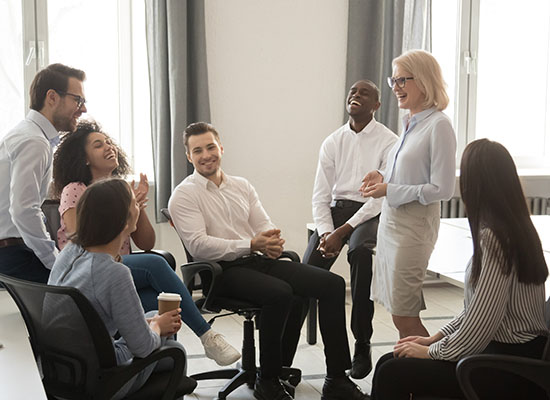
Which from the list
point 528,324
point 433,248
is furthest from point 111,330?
point 433,248

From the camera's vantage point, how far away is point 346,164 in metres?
3.82

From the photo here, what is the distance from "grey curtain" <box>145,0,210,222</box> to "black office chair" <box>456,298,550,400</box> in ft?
9.48

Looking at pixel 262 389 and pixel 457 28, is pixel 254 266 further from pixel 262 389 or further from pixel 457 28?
pixel 457 28

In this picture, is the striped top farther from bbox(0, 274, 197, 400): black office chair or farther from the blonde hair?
the blonde hair

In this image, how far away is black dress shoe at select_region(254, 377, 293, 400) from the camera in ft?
9.97

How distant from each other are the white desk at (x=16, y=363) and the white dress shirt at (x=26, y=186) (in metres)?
0.28

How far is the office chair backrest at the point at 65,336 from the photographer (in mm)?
1855

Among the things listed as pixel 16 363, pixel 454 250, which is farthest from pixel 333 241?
pixel 16 363

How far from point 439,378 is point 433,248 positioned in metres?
1.02

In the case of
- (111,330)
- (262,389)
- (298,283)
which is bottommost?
(262,389)

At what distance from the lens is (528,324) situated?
192 centimetres

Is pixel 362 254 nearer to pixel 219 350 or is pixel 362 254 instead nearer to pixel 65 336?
Result: pixel 219 350

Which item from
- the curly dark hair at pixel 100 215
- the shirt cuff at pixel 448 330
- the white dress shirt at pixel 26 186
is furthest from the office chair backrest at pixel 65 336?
the shirt cuff at pixel 448 330

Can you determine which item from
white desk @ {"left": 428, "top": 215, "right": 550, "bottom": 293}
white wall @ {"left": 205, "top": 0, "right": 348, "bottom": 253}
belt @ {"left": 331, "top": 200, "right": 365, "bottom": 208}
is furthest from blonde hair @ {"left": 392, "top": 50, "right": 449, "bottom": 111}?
white wall @ {"left": 205, "top": 0, "right": 348, "bottom": 253}
